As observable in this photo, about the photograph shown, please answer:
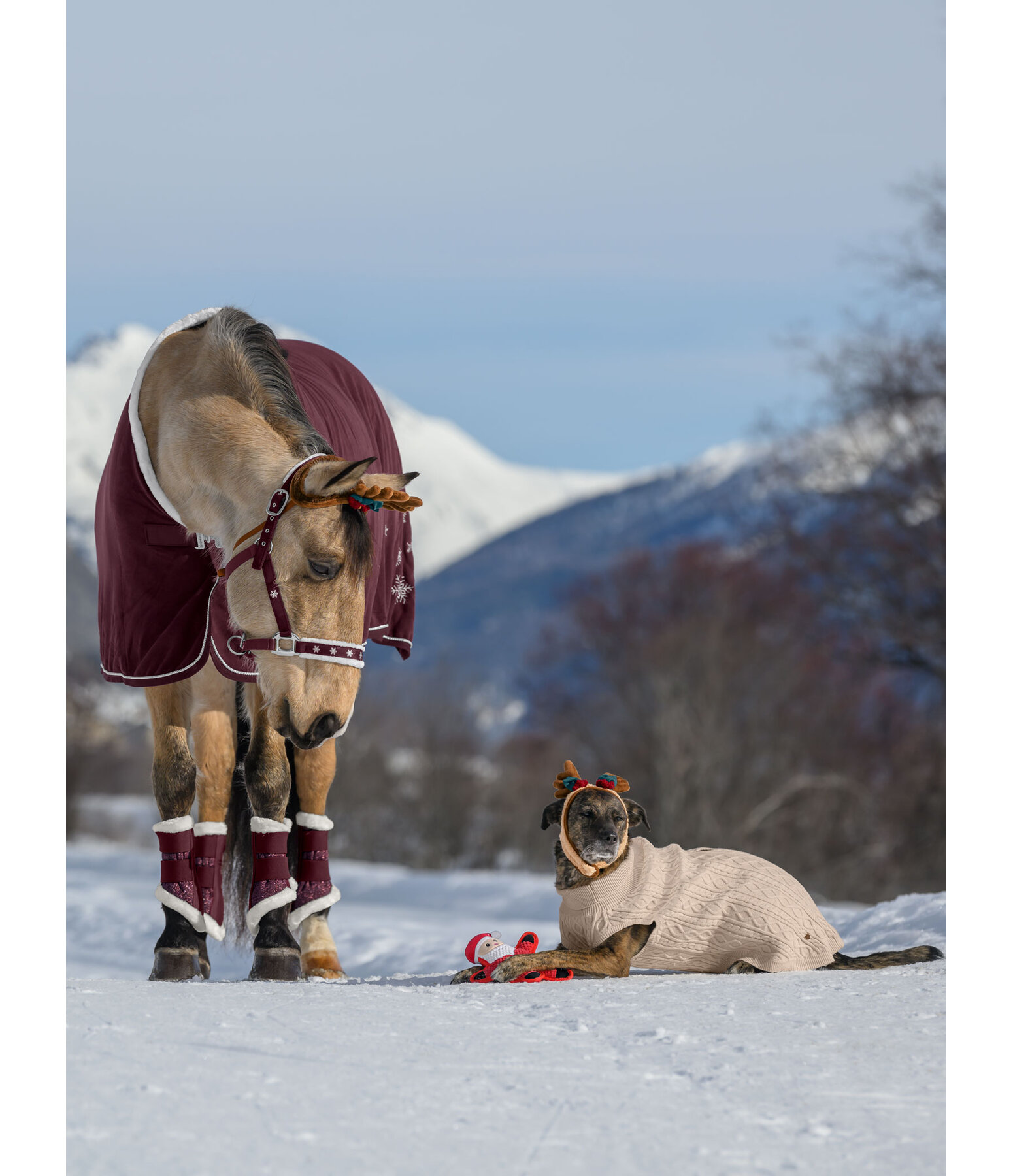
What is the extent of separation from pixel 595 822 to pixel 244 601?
61.7 inches

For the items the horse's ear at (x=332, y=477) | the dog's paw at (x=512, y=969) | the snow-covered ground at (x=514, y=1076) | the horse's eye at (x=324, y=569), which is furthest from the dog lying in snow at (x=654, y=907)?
the horse's ear at (x=332, y=477)

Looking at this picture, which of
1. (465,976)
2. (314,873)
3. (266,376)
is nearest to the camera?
(266,376)

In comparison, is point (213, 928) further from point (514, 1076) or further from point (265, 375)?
point (265, 375)

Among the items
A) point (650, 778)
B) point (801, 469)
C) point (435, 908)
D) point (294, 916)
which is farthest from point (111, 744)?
point (294, 916)

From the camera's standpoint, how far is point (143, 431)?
4.77m

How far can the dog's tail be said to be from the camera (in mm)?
5059

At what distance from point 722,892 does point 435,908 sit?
7587 millimetres

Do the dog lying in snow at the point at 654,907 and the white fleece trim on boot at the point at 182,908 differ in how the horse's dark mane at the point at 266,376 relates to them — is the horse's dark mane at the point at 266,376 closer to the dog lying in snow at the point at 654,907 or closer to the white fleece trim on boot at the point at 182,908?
the dog lying in snow at the point at 654,907

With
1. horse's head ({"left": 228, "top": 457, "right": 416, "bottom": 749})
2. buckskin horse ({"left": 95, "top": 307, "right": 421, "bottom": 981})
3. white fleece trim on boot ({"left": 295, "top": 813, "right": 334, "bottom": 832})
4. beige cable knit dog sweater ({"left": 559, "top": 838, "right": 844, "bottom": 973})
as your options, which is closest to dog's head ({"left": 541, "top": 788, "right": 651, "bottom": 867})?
beige cable knit dog sweater ({"left": 559, "top": 838, "right": 844, "bottom": 973})

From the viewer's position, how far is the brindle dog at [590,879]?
15.5ft

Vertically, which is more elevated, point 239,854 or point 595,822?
point 595,822

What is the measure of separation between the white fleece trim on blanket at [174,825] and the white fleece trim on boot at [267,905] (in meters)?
0.26

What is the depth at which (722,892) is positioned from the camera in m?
4.89

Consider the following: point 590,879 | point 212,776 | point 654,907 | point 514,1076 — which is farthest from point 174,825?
point 514,1076
